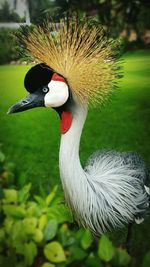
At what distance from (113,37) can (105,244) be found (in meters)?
0.69

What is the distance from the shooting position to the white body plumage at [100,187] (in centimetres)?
194

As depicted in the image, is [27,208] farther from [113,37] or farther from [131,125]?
[113,37]

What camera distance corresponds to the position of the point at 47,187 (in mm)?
1993

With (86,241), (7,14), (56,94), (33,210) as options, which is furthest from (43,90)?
(86,241)

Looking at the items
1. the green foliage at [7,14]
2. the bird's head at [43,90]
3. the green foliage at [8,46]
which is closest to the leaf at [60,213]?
the bird's head at [43,90]

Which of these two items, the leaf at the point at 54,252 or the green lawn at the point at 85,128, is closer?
the leaf at the point at 54,252

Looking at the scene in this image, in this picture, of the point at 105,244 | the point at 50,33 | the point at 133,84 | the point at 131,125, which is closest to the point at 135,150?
the point at 131,125

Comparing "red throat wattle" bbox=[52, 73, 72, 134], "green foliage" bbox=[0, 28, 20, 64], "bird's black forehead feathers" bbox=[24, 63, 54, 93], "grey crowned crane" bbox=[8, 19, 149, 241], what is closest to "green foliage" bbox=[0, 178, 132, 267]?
"grey crowned crane" bbox=[8, 19, 149, 241]

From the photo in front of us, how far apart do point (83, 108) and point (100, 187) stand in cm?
29

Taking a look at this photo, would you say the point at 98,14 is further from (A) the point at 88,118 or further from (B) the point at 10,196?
(B) the point at 10,196

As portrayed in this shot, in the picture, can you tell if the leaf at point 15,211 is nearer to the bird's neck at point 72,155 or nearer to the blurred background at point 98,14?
the bird's neck at point 72,155

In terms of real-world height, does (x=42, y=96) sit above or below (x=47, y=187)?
above

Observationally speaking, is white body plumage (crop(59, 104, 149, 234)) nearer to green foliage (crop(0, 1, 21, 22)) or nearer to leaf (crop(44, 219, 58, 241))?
leaf (crop(44, 219, 58, 241))

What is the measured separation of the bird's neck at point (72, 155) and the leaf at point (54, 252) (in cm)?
22
